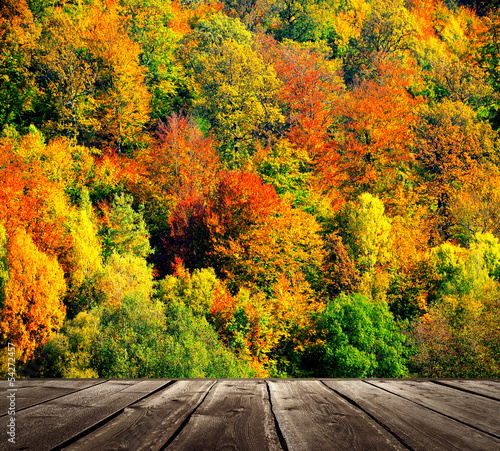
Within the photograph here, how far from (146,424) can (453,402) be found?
1.80 meters

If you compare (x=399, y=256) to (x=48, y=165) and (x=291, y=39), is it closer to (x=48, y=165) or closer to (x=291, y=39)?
(x=48, y=165)

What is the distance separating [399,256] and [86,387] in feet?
98.1

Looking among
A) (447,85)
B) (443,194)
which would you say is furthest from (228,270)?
(447,85)

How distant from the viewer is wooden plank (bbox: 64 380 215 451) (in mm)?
1836

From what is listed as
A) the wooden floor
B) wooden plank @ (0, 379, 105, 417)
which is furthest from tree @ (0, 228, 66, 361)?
the wooden floor

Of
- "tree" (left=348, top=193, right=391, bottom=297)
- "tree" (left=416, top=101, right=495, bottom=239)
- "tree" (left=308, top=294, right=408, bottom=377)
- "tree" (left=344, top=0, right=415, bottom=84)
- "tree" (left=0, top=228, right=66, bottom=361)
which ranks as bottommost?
"tree" (left=308, top=294, right=408, bottom=377)

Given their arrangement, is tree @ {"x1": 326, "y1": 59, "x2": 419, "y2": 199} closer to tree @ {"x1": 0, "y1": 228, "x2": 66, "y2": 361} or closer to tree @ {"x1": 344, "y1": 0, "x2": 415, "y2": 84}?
tree @ {"x1": 344, "y1": 0, "x2": 415, "y2": 84}

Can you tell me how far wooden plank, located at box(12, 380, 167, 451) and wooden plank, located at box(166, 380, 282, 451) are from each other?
1.55ft

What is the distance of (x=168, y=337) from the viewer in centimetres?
2444

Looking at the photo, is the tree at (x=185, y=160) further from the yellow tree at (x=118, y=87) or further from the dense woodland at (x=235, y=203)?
the yellow tree at (x=118, y=87)

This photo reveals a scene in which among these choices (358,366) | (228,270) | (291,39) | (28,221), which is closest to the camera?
(358,366)

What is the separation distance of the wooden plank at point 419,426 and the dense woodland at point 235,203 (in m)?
20.7

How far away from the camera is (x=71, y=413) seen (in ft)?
7.69

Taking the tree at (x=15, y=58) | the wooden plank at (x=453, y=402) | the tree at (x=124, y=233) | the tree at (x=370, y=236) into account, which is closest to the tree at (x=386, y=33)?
the tree at (x=370, y=236)
